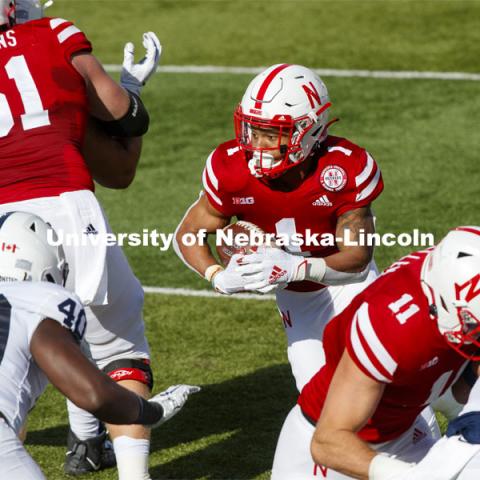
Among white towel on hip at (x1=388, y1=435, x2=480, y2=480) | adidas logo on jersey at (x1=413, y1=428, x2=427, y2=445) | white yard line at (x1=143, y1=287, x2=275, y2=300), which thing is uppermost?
white towel on hip at (x1=388, y1=435, x2=480, y2=480)

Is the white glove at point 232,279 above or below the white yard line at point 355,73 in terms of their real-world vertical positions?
above

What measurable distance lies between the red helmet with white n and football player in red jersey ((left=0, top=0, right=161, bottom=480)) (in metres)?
1.78

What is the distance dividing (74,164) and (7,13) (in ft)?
2.72

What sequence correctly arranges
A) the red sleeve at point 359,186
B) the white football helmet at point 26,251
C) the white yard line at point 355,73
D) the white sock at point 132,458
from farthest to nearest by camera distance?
the white yard line at point 355,73
the red sleeve at point 359,186
the white sock at point 132,458
the white football helmet at point 26,251

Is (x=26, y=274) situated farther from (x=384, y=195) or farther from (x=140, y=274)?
(x=384, y=195)

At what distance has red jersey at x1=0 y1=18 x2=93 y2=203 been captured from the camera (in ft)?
17.8

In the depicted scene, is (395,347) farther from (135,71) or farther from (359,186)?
(135,71)

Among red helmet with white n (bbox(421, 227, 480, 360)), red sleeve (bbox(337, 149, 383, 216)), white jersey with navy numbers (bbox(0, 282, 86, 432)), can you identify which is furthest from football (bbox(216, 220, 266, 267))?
red helmet with white n (bbox(421, 227, 480, 360))

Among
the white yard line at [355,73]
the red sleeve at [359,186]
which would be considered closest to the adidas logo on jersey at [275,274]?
the red sleeve at [359,186]

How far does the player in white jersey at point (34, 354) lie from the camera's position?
4.17 meters

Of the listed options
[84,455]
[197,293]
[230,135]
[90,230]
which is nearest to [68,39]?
[90,230]

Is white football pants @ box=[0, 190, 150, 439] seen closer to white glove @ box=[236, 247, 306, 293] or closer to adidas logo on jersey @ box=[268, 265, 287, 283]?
white glove @ box=[236, 247, 306, 293]

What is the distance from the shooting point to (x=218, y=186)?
18.9 feet

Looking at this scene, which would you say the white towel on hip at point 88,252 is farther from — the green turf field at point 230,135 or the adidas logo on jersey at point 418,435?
the adidas logo on jersey at point 418,435
